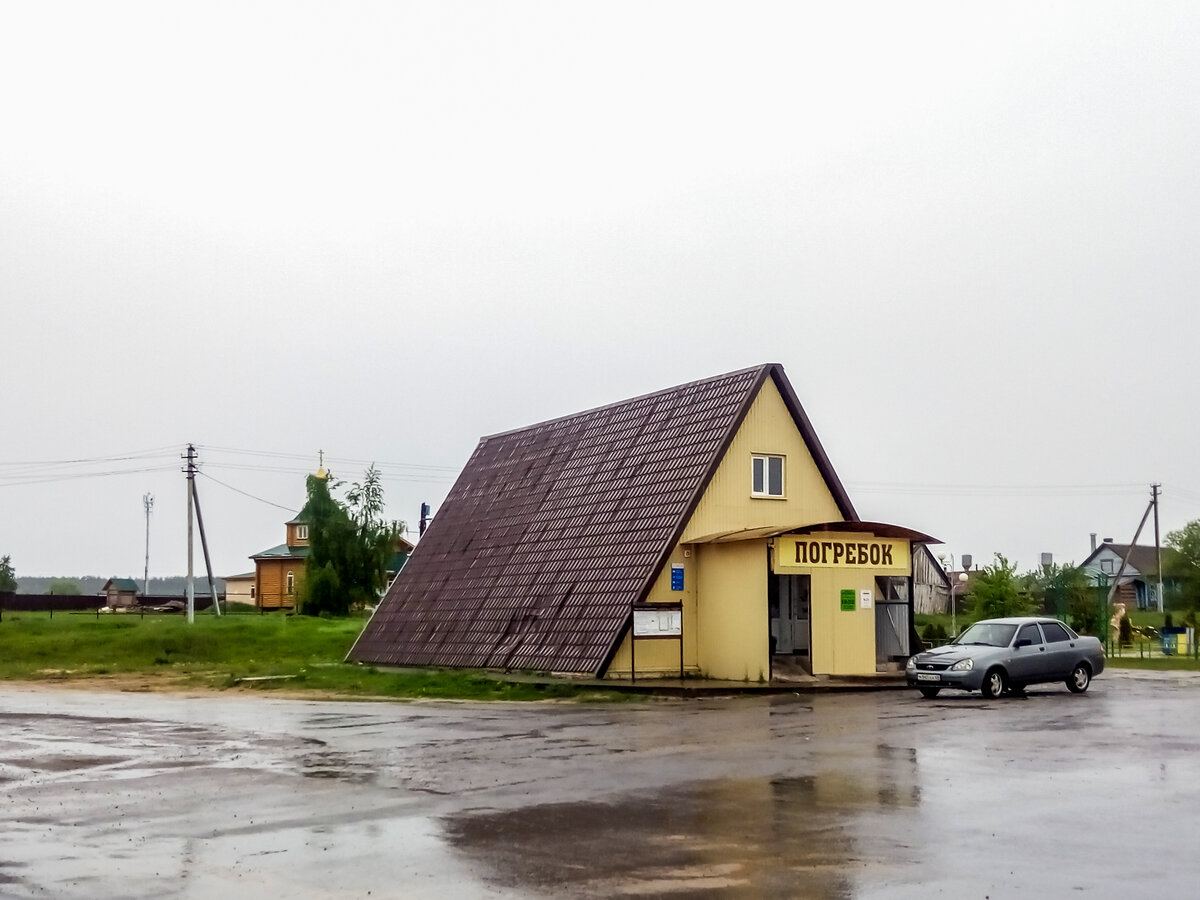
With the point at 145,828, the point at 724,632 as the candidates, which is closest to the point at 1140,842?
the point at 145,828

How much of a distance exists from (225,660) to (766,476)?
23.6 meters

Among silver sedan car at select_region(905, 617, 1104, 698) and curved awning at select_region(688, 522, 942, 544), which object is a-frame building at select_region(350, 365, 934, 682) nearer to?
curved awning at select_region(688, 522, 942, 544)

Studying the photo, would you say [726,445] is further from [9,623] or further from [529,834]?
[9,623]

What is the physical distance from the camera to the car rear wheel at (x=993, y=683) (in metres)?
25.6

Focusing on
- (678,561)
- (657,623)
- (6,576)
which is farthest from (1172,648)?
(6,576)

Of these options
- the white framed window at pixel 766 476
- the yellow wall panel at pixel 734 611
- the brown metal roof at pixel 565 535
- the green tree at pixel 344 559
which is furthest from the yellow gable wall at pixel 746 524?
the green tree at pixel 344 559

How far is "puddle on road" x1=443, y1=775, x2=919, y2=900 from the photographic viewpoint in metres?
8.94

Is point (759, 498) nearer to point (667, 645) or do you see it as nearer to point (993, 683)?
point (667, 645)

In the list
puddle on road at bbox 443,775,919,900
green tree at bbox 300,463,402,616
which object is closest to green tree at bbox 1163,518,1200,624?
green tree at bbox 300,463,402,616

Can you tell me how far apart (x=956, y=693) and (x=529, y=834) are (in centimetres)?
1845

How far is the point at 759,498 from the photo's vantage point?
Result: 109 ft

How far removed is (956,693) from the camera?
89.9 feet

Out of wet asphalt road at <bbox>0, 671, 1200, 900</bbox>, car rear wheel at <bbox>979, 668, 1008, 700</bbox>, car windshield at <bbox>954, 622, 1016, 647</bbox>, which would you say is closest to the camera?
wet asphalt road at <bbox>0, 671, 1200, 900</bbox>

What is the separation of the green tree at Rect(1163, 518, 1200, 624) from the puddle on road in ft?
248
